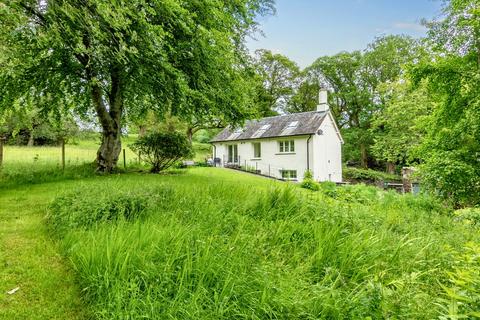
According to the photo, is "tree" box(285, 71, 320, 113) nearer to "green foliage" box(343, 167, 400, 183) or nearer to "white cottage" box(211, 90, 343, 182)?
"white cottage" box(211, 90, 343, 182)

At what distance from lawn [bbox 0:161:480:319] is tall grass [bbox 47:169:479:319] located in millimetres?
15

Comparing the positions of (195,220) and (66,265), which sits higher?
(195,220)

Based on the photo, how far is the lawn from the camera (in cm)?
254

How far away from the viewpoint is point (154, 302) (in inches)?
101

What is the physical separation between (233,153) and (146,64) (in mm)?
21444

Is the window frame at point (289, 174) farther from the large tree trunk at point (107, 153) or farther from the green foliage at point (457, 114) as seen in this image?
the large tree trunk at point (107, 153)

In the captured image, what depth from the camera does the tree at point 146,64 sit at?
7.89m

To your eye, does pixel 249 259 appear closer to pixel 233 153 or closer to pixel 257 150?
pixel 257 150

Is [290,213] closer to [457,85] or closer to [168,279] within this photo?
[168,279]

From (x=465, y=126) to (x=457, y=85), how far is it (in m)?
1.62

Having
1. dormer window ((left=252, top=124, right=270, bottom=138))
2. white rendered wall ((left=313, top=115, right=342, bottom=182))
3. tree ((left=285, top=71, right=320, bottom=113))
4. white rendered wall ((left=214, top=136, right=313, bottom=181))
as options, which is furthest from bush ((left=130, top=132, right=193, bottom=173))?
tree ((left=285, top=71, right=320, bottom=113))

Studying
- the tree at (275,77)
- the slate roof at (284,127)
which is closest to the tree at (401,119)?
the slate roof at (284,127)

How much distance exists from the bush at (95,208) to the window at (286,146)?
20.0 meters

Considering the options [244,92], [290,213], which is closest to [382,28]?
[244,92]
